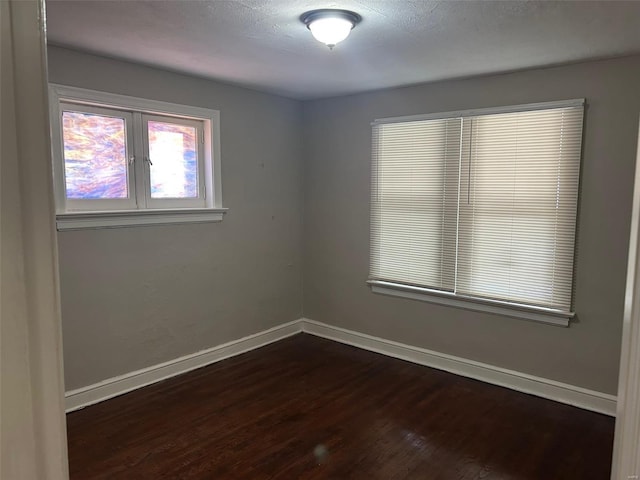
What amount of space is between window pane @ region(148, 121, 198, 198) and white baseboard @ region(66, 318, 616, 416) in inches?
53.5

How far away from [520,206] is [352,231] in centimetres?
152

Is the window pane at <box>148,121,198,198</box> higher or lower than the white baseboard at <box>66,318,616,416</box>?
higher

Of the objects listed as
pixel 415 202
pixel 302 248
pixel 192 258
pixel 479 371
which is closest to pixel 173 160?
pixel 192 258

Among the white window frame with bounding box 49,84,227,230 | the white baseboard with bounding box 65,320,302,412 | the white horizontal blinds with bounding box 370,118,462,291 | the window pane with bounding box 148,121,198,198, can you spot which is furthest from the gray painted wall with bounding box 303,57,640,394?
the window pane with bounding box 148,121,198,198

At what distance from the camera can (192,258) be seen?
3.65m

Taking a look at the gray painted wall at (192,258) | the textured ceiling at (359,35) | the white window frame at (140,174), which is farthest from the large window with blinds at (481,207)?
the white window frame at (140,174)

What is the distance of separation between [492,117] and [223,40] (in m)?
1.99

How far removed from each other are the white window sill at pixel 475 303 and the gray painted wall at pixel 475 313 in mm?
54

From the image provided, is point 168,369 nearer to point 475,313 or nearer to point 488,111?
point 475,313

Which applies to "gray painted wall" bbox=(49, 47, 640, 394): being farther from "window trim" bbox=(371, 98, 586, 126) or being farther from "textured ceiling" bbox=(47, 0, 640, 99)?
"textured ceiling" bbox=(47, 0, 640, 99)

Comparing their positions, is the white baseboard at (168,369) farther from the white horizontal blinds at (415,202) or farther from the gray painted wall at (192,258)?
the white horizontal blinds at (415,202)

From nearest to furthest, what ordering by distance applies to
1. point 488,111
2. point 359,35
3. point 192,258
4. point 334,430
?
1. point 359,35
2. point 334,430
3. point 488,111
4. point 192,258

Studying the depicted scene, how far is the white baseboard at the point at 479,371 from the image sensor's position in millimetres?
3092

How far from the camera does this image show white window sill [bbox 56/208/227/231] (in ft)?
9.52
